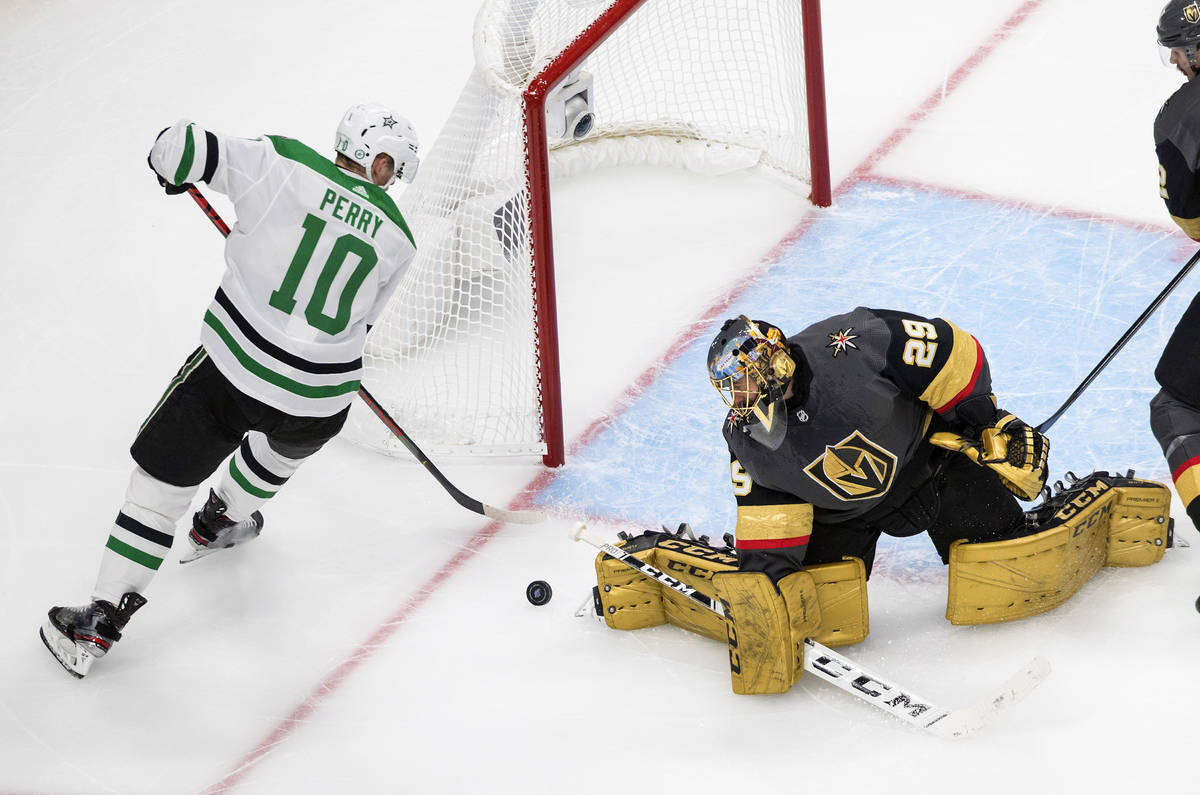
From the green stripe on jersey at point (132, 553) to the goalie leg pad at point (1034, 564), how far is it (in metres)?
1.65

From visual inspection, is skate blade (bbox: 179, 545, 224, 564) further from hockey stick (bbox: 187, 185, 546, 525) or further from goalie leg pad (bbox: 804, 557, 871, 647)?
goalie leg pad (bbox: 804, 557, 871, 647)

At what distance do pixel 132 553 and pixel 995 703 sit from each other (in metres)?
1.76

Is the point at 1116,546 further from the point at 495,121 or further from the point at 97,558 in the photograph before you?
the point at 97,558

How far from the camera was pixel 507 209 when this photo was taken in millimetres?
3824

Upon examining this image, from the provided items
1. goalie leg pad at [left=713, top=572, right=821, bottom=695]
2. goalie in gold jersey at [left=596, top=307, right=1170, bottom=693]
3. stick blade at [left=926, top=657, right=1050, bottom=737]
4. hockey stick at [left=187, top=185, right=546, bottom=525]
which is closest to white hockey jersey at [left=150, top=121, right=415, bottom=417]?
hockey stick at [left=187, top=185, right=546, bottom=525]

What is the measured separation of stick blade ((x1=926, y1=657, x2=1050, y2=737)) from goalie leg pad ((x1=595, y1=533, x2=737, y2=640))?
518 millimetres

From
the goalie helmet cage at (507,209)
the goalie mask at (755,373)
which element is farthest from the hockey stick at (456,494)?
the goalie mask at (755,373)

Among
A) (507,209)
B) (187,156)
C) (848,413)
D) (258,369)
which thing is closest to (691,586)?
(848,413)

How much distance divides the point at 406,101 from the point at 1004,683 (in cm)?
328

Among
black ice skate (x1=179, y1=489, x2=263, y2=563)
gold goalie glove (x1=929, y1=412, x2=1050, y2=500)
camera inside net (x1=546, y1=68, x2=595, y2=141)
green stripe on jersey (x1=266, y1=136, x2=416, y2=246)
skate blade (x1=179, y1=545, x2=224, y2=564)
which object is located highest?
green stripe on jersey (x1=266, y1=136, x2=416, y2=246)

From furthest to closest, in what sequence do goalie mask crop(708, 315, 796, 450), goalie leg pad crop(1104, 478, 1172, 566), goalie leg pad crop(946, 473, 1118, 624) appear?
goalie leg pad crop(1104, 478, 1172, 566), goalie leg pad crop(946, 473, 1118, 624), goalie mask crop(708, 315, 796, 450)

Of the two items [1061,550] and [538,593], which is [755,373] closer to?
[1061,550]

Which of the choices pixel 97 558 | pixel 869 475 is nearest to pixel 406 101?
pixel 97 558

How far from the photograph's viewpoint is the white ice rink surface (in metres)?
3.09
